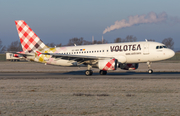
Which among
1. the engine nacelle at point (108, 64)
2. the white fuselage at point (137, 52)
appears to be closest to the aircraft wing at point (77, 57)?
the engine nacelle at point (108, 64)

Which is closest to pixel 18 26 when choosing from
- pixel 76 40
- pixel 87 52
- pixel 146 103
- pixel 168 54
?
pixel 87 52

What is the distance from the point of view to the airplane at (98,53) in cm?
2889

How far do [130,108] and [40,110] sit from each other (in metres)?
3.89

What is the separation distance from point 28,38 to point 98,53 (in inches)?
422

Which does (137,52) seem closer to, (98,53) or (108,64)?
(108,64)

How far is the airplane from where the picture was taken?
28891 mm

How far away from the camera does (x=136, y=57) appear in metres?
29.1

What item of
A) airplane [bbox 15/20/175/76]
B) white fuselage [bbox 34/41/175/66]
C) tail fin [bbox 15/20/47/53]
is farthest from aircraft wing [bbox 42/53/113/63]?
tail fin [bbox 15/20/47/53]

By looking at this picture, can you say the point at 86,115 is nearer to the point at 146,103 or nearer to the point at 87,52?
the point at 146,103

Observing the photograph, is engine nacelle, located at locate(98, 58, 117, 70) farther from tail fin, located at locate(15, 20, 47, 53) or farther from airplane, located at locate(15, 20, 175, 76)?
tail fin, located at locate(15, 20, 47, 53)

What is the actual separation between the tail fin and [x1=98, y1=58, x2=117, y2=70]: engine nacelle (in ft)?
31.6

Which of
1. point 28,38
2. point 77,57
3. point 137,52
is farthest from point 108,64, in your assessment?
point 28,38

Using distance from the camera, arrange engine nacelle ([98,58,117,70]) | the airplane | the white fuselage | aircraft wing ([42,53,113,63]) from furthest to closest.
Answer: the white fuselage < the airplane < aircraft wing ([42,53,113,63]) < engine nacelle ([98,58,117,70])

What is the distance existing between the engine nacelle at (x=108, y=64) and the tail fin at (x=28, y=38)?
9631 mm
